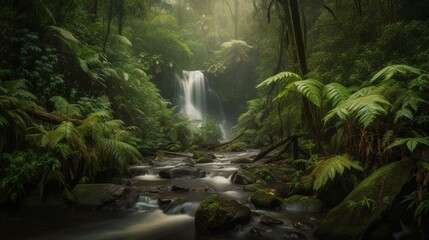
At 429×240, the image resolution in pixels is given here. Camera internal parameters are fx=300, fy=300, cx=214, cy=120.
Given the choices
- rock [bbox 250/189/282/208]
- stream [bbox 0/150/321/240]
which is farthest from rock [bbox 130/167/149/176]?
rock [bbox 250/189/282/208]

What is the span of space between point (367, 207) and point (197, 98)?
18.5 meters

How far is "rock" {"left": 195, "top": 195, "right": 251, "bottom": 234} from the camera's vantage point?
4.09 m

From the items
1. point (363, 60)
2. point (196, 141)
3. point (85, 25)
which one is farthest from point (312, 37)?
point (85, 25)

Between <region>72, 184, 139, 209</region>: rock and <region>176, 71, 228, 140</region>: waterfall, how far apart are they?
46.0ft

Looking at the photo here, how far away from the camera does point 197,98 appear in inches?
853

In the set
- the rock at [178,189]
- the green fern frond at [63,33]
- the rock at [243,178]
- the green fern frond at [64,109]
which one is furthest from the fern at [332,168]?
the green fern frond at [63,33]

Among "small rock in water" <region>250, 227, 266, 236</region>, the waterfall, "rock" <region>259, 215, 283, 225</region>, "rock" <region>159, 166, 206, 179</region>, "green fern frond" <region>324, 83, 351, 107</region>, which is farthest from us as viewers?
the waterfall

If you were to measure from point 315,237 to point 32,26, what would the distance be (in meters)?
8.21

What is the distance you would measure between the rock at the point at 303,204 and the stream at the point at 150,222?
137 mm

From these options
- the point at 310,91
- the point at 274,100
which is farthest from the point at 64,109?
the point at 310,91

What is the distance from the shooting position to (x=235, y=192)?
5.91 m

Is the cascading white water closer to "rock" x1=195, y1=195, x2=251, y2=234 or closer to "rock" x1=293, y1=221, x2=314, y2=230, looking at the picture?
"rock" x1=195, y1=195, x2=251, y2=234

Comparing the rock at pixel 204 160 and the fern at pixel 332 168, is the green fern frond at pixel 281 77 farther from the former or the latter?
the rock at pixel 204 160

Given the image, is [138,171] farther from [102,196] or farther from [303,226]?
[303,226]
